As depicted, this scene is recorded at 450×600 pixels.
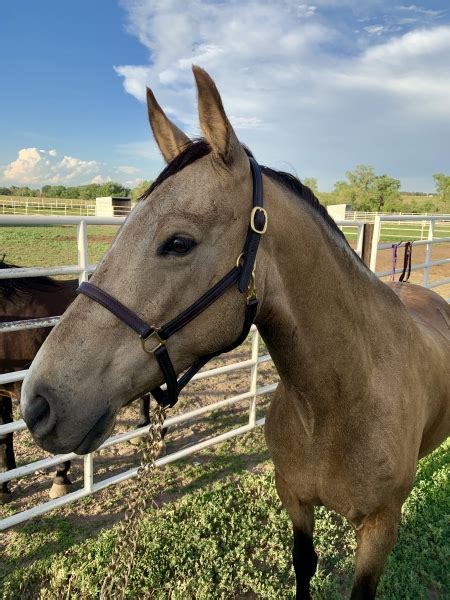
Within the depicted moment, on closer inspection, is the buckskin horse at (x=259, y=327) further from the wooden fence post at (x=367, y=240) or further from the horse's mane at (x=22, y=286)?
the wooden fence post at (x=367, y=240)

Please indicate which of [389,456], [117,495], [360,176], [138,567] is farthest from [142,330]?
[360,176]

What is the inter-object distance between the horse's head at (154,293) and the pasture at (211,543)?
6.03ft

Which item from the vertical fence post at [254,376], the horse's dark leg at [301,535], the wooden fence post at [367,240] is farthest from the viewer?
the wooden fence post at [367,240]

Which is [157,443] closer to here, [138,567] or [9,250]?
[138,567]

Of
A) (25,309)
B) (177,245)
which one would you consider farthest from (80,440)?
(25,309)

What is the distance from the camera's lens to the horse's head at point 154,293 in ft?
3.90

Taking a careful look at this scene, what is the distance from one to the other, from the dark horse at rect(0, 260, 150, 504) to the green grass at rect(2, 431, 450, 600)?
428 millimetres

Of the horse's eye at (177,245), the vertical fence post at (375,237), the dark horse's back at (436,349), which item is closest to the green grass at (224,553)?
the dark horse's back at (436,349)

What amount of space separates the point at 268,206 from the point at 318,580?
2.38 metres

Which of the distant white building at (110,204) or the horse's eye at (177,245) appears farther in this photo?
the distant white building at (110,204)

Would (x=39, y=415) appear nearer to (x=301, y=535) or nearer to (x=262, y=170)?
(x=262, y=170)

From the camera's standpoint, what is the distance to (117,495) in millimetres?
3463

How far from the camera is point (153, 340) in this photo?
4.15 feet

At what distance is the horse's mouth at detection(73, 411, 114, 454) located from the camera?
4.04ft
